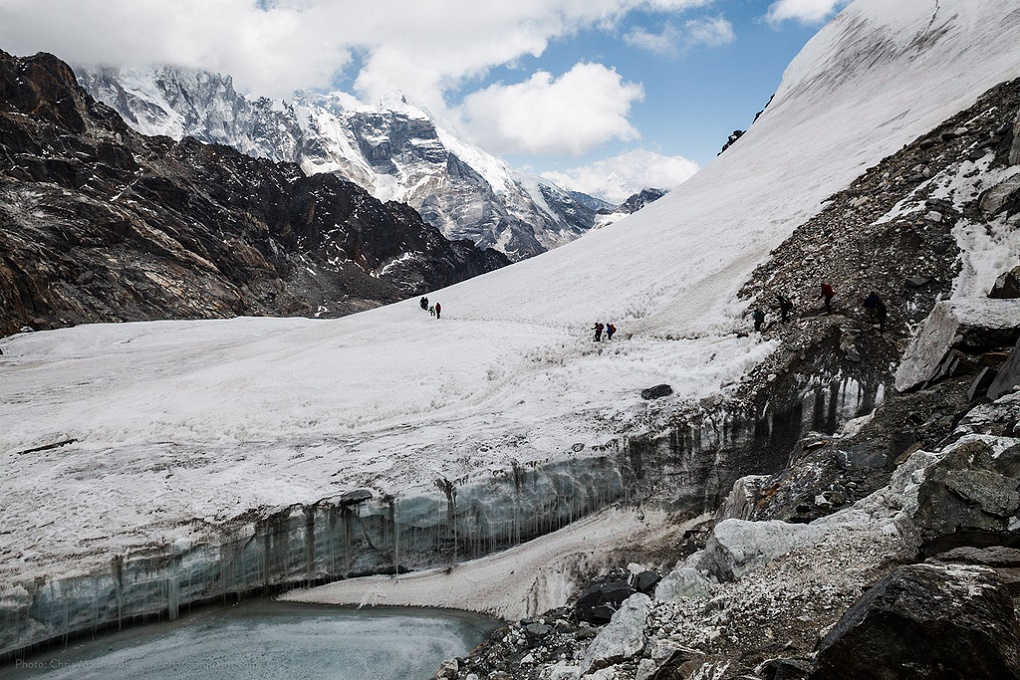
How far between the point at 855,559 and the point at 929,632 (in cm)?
270

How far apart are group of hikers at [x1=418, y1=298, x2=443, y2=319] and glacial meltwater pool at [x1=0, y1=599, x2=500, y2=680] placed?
18156 millimetres

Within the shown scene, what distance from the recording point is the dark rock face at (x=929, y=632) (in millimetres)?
3742

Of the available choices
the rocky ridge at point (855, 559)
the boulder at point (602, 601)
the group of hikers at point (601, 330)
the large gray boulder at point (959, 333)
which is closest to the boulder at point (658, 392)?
the rocky ridge at point (855, 559)

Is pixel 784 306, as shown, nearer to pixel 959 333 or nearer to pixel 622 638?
pixel 959 333

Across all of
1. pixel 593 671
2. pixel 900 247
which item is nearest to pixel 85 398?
pixel 593 671

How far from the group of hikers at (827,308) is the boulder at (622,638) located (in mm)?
12659

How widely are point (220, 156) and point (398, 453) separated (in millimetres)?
117066

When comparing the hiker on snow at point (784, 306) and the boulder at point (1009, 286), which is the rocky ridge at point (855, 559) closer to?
the boulder at point (1009, 286)

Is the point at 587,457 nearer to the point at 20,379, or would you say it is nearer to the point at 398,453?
the point at 398,453

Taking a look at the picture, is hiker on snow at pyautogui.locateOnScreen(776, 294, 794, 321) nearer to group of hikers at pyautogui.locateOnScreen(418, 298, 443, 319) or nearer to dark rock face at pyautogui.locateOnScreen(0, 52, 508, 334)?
group of hikers at pyautogui.locateOnScreen(418, 298, 443, 319)

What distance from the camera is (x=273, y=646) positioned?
11.1 meters

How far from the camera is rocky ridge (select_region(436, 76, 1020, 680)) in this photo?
405cm

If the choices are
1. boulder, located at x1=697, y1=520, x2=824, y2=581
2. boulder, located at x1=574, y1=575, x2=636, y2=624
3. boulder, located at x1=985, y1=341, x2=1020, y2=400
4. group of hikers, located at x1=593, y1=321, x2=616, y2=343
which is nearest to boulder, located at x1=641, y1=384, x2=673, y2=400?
group of hikers, located at x1=593, y1=321, x2=616, y2=343

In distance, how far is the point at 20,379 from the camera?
23.2 m
